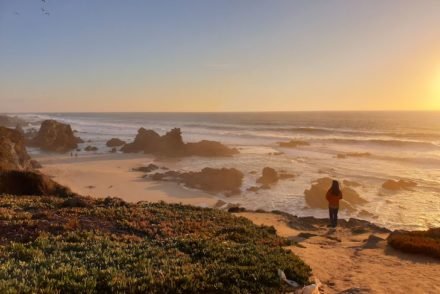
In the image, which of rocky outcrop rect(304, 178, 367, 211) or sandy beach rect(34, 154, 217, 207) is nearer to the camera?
rocky outcrop rect(304, 178, 367, 211)

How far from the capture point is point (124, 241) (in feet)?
37.3

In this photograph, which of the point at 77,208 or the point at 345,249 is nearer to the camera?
the point at 345,249

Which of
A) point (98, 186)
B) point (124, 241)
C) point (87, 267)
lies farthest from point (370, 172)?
point (87, 267)

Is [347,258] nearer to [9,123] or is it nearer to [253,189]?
[253,189]

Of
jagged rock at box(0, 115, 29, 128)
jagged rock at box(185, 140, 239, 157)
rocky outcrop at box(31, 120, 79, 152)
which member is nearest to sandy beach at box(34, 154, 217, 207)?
jagged rock at box(185, 140, 239, 157)

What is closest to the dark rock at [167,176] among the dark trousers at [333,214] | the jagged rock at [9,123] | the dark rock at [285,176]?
the dark rock at [285,176]

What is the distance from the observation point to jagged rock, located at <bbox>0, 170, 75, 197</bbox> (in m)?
19.9

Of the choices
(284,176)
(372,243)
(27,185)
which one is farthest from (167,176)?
(372,243)

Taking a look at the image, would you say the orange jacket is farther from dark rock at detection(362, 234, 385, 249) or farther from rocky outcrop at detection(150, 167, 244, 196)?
rocky outcrop at detection(150, 167, 244, 196)

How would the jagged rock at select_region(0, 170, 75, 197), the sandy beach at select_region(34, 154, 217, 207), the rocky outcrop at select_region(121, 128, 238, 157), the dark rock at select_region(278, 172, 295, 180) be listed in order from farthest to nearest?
the rocky outcrop at select_region(121, 128, 238, 157)
the dark rock at select_region(278, 172, 295, 180)
the sandy beach at select_region(34, 154, 217, 207)
the jagged rock at select_region(0, 170, 75, 197)

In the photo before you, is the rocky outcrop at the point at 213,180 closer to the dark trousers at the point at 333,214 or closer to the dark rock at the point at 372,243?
the dark trousers at the point at 333,214

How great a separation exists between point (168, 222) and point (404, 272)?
7.84 m

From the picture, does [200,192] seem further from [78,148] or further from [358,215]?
[78,148]

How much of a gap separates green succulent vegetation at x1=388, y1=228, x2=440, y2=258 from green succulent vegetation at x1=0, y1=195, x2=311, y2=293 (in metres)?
4.29
